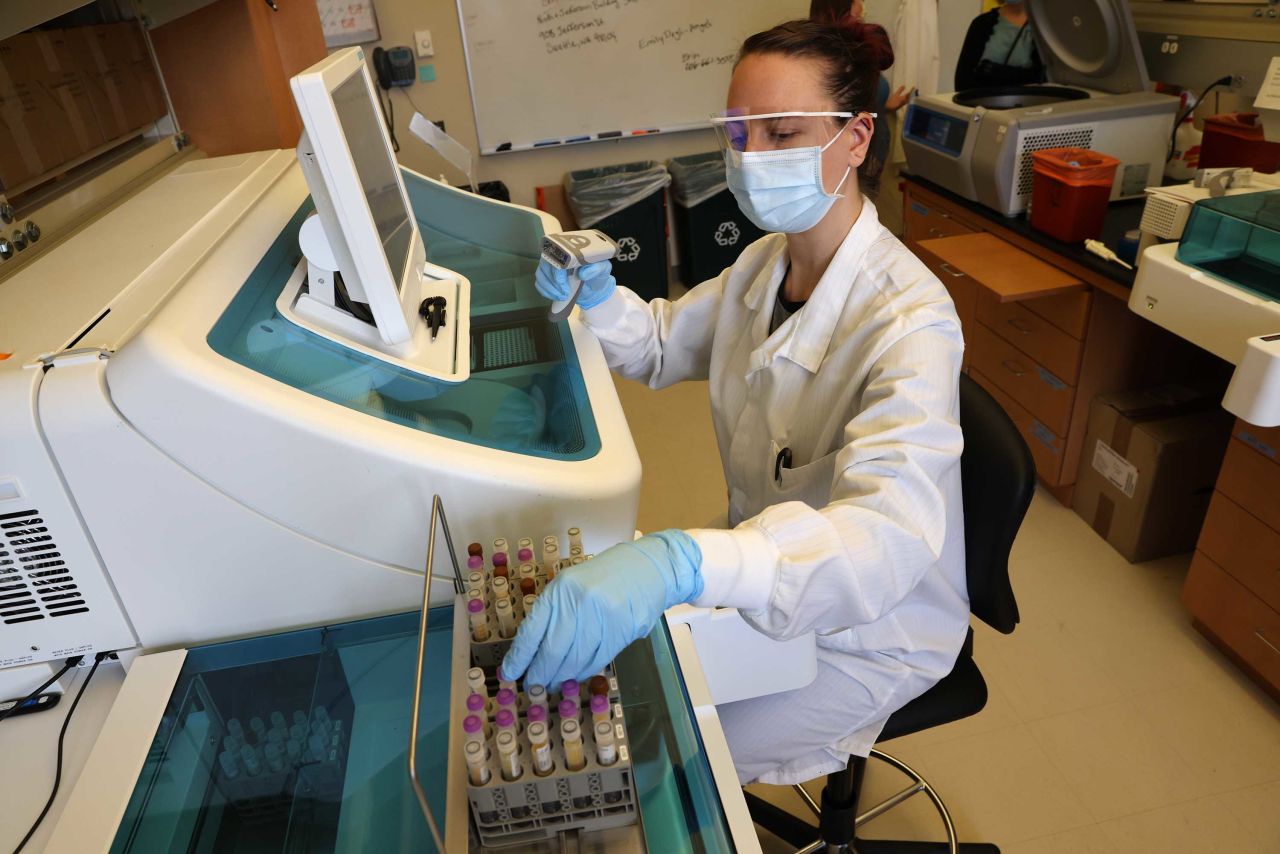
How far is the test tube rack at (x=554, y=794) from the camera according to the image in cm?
69

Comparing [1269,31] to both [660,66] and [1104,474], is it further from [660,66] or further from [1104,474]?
[660,66]

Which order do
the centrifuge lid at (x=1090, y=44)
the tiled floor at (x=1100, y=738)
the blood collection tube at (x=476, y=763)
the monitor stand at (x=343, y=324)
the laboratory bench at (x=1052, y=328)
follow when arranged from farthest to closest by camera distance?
1. the centrifuge lid at (x=1090, y=44)
2. the laboratory bench at (x=1052, y=328)
3. the tiled floor at (x=1100, y=738)
4. the monitor stand at (x=343, y=324)
5. the blood collection tube at (x=476, y=763)

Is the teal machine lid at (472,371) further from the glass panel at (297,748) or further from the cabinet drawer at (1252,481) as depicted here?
the cabinet drawer at (1252,481)

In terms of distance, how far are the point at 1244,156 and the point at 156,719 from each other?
255cm

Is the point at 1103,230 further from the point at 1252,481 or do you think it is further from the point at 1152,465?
the point at 1252,481

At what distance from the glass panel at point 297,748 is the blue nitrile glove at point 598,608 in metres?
0.11

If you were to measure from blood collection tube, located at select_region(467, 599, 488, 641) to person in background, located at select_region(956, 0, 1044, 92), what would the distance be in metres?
2.86

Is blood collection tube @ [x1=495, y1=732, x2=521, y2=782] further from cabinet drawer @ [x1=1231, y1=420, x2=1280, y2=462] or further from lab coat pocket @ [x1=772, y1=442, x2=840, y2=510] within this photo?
cabinet drawer @ [x1=1231, y1=420, x2=1280, y2=462]

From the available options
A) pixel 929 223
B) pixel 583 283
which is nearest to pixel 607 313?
pixel 583 283

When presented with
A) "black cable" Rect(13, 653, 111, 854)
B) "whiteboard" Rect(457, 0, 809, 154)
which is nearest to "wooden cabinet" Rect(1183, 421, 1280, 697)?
"black cable" Rect(13, 653, 111, 854)

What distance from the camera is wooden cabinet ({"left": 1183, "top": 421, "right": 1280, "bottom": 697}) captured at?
1698mm

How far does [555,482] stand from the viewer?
0.89 metres

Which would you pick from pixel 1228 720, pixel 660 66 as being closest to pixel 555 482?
pixel 1228 720

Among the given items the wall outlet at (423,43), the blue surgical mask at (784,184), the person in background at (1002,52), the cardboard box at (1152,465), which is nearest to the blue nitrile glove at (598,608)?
the blue surgical mask at (784,184)
